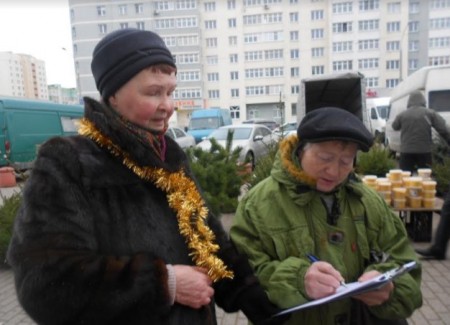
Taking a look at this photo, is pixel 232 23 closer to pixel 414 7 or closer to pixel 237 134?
pixel 414 7

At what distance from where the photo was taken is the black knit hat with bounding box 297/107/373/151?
161 cm

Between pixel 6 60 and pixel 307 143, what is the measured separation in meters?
71.0

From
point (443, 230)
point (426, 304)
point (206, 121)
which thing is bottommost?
point (426, 304)

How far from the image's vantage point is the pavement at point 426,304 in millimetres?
3326

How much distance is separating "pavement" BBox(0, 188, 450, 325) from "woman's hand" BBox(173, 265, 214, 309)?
86.2 inches

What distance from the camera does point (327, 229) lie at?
1.70m

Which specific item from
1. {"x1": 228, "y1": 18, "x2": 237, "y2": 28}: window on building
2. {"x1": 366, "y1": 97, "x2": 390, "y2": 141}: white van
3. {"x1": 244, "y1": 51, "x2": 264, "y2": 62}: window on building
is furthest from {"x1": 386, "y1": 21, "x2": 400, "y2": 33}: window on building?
{"x1": 366, "y1": 97, "x2": 390, "y2": 141}: white van

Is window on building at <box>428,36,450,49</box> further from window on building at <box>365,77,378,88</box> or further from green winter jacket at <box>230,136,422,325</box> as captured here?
green winter jacket at <box>230,136,422,325</box>

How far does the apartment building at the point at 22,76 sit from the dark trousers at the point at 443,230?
64.1 metres

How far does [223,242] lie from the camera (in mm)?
1681

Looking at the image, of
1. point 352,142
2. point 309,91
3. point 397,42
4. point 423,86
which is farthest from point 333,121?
point 397,42

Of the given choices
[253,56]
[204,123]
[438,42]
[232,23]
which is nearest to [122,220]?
[204,123]

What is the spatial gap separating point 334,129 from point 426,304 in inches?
110

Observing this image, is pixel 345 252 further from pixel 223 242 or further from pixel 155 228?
pixel 155 228
